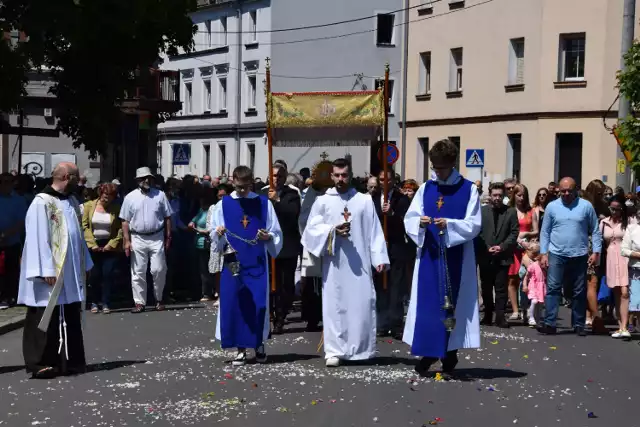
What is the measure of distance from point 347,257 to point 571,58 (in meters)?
27.7

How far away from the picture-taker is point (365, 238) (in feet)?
40.8

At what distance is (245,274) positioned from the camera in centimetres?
1237

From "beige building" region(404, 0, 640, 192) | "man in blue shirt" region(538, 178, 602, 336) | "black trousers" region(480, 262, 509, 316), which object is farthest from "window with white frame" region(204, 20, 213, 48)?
"man in blue shirt" region(538, 178, 602, 336)

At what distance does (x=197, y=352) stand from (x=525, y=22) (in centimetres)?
2829

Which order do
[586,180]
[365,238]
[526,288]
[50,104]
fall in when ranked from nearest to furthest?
[365,238]
[526,288]
[50,104]
[586,180]

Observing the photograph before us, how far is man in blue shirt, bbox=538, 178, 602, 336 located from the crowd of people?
0.7 inches

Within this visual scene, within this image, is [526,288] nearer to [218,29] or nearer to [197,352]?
[197,352]

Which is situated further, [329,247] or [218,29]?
[218,29]

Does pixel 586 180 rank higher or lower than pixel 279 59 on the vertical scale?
lower

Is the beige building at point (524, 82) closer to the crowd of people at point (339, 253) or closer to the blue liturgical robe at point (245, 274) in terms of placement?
the crowd of people at point (339, 253)

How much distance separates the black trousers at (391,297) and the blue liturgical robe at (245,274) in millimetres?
2574

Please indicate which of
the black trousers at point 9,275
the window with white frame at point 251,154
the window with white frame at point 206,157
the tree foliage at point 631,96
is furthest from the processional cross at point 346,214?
the window with white frame at point 206,157

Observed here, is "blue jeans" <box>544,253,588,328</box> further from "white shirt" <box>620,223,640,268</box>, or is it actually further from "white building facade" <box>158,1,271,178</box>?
"white building facade" <box>158,1,271,178</box>

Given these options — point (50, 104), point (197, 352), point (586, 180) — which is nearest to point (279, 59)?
point (586, 180)
